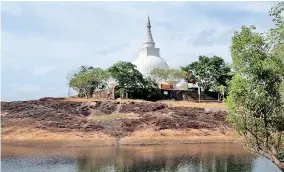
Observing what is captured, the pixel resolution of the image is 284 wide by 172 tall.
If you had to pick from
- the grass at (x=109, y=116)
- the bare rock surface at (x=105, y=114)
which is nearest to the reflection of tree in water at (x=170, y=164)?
the bare rock surface at (x=105, y=114)

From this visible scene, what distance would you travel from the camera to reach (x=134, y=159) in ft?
128

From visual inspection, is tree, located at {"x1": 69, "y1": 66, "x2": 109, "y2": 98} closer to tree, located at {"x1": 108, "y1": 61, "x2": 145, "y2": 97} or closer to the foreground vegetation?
tree, located at {"x1": 108, "y1": 61, "x2": 145, "y2": 97}

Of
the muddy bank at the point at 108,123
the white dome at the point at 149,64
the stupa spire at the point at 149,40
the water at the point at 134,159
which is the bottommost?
the water at the point at 134,159

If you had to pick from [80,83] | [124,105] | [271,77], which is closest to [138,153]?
[124,105]

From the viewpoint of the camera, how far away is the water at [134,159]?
109 ft

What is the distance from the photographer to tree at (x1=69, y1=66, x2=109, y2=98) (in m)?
74.2

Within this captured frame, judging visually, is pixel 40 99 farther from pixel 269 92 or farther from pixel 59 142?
pixel 269 92

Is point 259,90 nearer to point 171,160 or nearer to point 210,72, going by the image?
point 171,160

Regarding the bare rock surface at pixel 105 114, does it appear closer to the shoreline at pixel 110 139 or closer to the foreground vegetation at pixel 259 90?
the shoreline at pixel 110 139

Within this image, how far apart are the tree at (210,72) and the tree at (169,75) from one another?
3536mm

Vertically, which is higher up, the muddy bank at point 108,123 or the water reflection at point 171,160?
the muddy bank at point 108,123

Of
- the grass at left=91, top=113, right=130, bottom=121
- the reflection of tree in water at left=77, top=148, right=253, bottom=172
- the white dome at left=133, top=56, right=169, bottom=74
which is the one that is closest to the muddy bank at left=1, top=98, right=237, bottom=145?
the grass at left=91, top=113, right=130, bottom=121

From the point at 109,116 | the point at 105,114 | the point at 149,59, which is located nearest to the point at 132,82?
the point at 105,114

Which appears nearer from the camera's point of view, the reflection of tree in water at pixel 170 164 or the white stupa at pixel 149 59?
the reflection of tree in water at pixel 170 164
